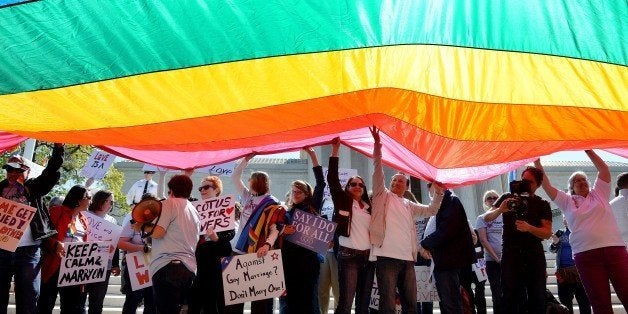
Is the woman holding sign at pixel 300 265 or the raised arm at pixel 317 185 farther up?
the raised arm at pixel 317 185

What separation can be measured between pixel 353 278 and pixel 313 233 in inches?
25.6

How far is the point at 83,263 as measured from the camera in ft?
21.1

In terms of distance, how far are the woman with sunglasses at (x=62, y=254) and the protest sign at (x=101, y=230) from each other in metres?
0.18

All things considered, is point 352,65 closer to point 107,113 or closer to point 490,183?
point 107,113

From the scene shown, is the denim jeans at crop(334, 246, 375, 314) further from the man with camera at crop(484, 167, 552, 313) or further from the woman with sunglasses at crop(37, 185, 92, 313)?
the woman with sunglasses at crop(37, 185, 92, 313)

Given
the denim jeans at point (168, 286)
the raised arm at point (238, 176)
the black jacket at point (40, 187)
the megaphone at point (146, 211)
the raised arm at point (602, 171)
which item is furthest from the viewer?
the raised arm at point (238, 176)

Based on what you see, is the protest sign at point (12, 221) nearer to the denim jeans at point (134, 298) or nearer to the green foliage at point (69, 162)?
the denim jeans at point (134, 298)

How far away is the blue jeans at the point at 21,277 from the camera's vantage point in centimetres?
545

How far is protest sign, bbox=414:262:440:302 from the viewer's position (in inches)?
306

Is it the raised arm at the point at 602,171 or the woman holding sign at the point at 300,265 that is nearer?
the raised arm at the point at 602,171

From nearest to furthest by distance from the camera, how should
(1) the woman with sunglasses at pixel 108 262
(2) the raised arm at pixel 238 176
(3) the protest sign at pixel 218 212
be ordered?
(3) the protest sign at pixel 218 212, (1) the woman with sunglasses at pixel 108 262, (2) the raised arm at pixel 238 176

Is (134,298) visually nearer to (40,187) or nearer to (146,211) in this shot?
(40,187)

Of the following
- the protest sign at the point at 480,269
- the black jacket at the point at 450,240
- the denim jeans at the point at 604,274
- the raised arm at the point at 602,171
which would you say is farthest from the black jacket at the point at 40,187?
the protest sign at the point at 480,269

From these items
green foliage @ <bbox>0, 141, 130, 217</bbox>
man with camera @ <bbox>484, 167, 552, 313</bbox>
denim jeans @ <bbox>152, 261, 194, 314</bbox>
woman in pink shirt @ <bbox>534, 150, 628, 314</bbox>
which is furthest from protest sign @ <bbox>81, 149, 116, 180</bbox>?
green foliage @ <bbox>0, 141, 130, 217</bbox>
